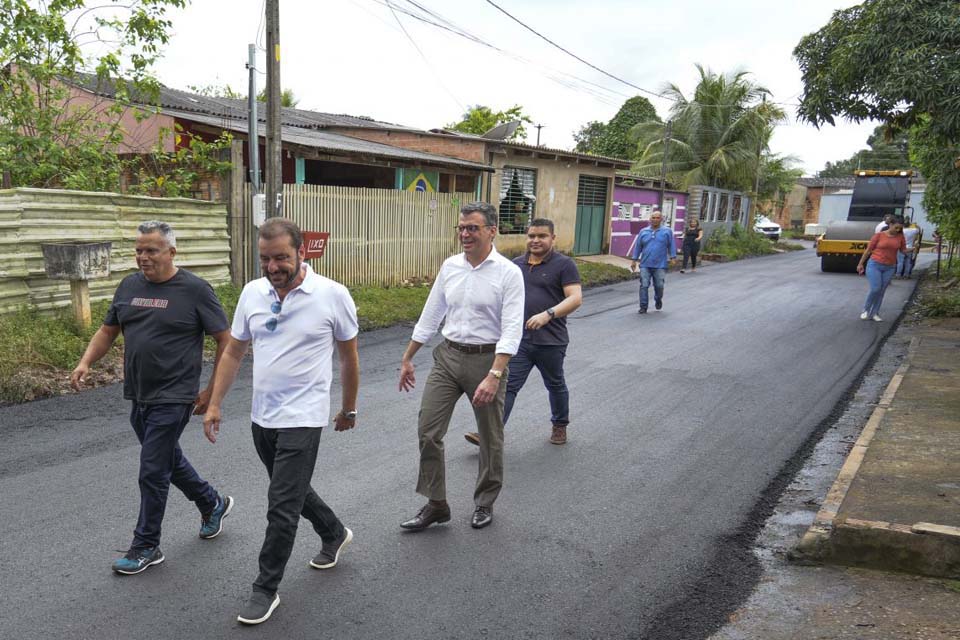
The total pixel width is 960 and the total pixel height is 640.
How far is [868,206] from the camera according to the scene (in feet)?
84.2

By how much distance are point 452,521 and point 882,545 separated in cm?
231

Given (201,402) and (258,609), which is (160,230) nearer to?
(201,402)

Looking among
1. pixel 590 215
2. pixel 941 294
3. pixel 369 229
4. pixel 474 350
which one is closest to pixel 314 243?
pixel 369 229

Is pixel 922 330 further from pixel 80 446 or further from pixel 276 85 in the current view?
pixel 80 446

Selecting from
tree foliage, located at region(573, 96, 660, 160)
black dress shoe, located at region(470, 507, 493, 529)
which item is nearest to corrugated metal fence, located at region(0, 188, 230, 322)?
black dress shoe, located at region(470, 507, 493, 529)

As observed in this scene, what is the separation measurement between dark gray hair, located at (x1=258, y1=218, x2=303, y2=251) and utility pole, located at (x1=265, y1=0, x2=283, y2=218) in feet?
24.5

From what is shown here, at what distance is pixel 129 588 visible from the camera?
11.9ft

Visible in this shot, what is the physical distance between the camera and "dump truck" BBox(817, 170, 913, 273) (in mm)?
23312

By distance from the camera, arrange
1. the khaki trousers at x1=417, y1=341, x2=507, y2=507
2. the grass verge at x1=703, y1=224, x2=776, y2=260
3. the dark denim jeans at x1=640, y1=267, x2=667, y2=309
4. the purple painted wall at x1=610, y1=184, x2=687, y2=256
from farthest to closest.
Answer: the grass verge at x1=703, y1=224, x2=776, y2=260
the purple painted wall at x1=610, y1=184, x2=687, y2=256
the dark denim jeans at x1=640, y1=267, x2=667, y2=309
the khaki trousers at x1=417, y1=341, x2=507, y2=507

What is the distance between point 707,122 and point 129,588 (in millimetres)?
34556

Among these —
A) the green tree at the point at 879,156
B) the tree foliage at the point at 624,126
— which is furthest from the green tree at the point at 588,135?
the green tree at the point at 879,156

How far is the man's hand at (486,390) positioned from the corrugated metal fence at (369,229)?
8.73m

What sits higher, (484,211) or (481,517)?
(484,211)

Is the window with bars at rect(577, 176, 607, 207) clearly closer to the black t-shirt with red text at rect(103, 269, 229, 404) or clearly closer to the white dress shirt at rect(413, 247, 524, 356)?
the white dress shirt at rect(413, 247, 524, 356)
